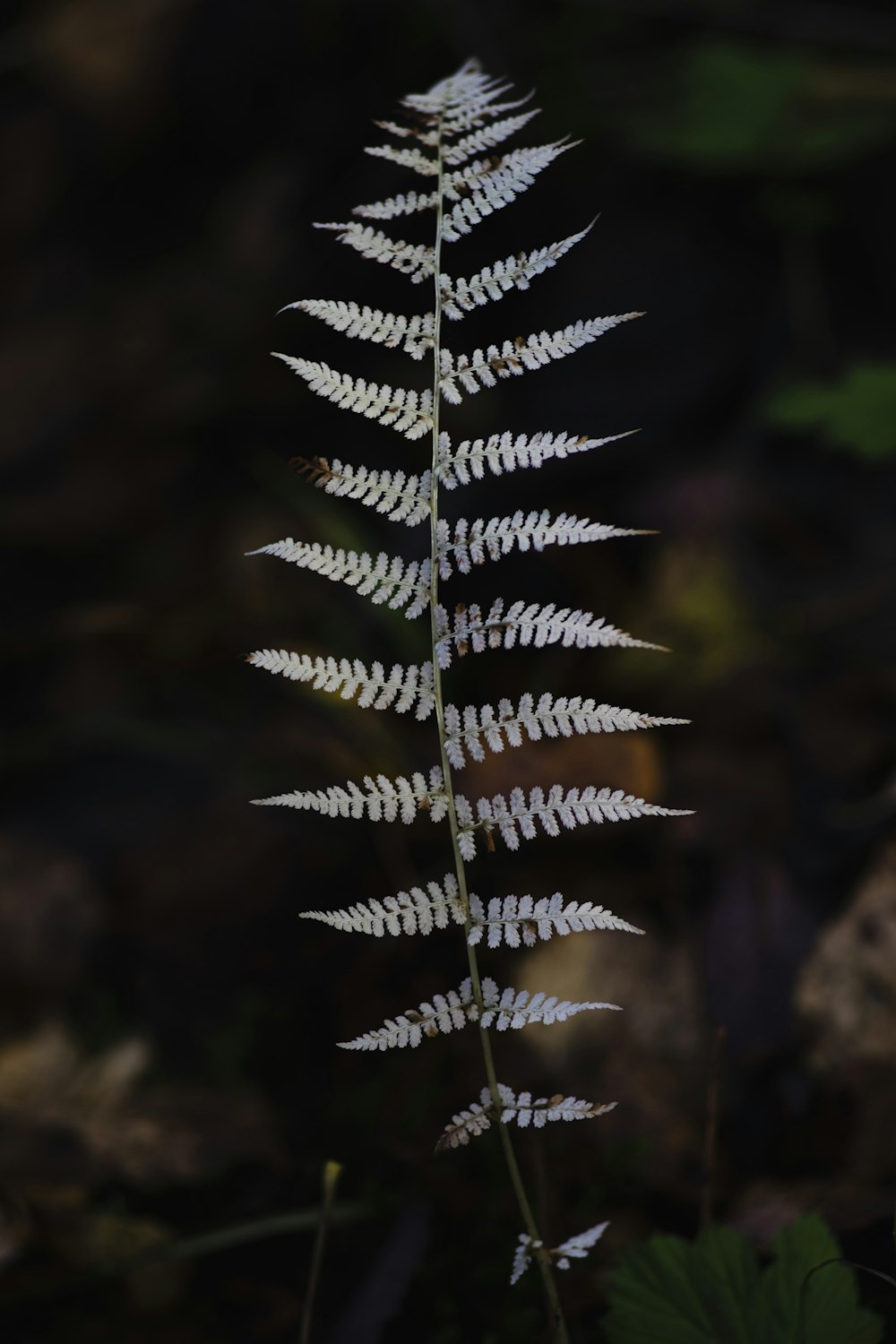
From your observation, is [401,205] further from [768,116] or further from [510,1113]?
[768,116]

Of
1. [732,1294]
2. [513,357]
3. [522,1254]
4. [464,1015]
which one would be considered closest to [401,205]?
[513,357]

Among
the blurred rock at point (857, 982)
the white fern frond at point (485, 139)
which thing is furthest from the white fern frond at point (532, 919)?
the blurred rock at point (857, 982)

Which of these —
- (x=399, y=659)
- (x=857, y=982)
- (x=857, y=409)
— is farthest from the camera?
(x=399, y=659)

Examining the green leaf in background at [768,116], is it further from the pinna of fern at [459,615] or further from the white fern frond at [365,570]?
the white fern frond at [365,570]

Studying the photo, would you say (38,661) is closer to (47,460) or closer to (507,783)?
(47,460)

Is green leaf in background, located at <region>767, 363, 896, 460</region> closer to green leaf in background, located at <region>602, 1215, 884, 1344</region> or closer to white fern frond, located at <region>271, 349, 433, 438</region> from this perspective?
white fern frond, located at <region>271, 349, 433, 438</region>

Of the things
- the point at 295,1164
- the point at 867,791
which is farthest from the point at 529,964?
the point at 867,791
